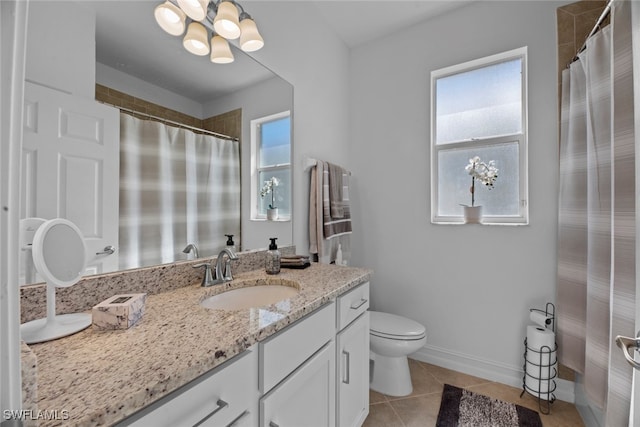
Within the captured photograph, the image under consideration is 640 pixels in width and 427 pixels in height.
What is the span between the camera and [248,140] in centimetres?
146

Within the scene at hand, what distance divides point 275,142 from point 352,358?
4.08ft

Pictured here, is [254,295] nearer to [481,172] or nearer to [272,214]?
[272,214]

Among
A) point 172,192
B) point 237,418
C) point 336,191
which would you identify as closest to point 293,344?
point 237,418

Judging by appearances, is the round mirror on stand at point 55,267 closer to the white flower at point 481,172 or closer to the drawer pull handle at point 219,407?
the drawer pull handle at point 219,407

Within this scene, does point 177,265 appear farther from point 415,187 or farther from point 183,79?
point 415,187

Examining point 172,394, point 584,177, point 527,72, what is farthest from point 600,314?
point 172,394

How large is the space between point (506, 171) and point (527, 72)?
0.66m

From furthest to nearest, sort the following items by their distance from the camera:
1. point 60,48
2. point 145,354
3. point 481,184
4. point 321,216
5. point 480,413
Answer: point 481,184
point 321,216
point 480,413
point 60,48
point 145,354

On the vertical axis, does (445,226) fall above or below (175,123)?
below

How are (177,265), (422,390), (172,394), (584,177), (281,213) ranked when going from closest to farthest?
(172,394), (177,265), (584,177), (281,213), (422,390)

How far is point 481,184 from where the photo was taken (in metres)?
1.97

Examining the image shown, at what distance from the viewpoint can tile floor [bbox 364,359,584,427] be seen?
152cm

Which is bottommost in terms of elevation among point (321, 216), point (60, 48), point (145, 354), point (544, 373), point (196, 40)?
point (544, 373)

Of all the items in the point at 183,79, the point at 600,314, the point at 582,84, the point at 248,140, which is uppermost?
the point at 582,84
